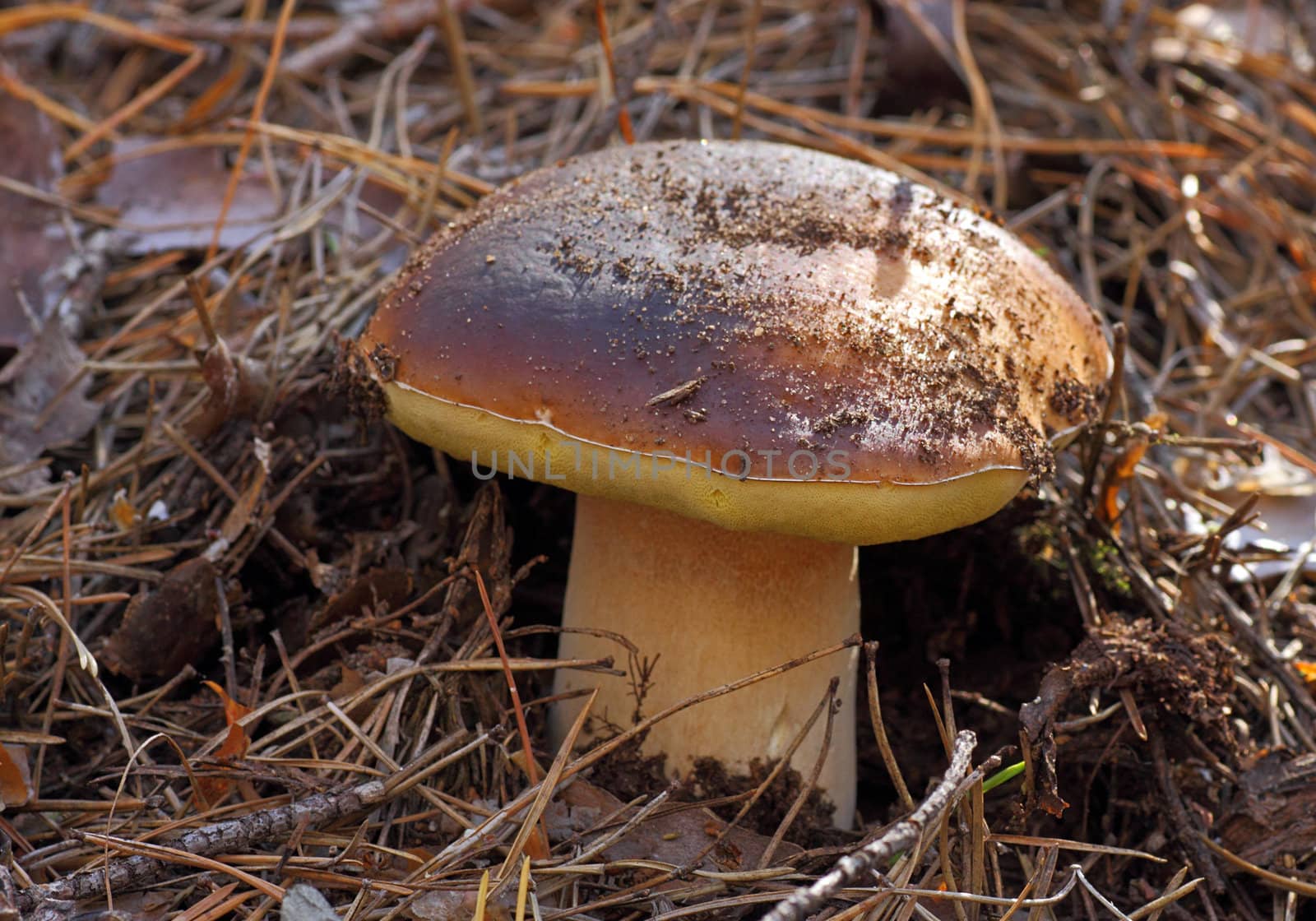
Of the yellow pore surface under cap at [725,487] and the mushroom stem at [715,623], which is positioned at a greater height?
the yellow pore surface under cap at [725,487]

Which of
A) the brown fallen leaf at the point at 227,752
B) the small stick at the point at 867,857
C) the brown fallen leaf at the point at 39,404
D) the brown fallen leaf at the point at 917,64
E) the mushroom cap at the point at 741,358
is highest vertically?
the brown fallen leaf at the point at 917,64

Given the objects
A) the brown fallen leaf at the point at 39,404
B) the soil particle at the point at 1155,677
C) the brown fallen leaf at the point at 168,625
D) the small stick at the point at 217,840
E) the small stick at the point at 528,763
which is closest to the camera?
the small stick at the point at 217,840

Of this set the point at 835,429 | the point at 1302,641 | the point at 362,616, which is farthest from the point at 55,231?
the point at 1302,641

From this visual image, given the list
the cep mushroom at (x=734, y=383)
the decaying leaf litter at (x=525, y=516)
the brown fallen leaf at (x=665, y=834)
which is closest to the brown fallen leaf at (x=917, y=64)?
the decaying leaf litter at (x=525, y=516)

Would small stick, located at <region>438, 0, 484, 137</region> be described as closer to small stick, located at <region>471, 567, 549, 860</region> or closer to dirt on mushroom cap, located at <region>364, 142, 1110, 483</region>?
dirt on mushroom cap, located at <region>364, 142, 1110, 483</region>

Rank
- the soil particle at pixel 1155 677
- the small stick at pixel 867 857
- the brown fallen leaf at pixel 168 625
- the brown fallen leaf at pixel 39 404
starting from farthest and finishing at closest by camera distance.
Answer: the brown fallen leaf at pixel 39 404, the brown fallen leaf at pixel 168 625, the soil particle at pixel 1155 677, the small stick at pixel 867 857

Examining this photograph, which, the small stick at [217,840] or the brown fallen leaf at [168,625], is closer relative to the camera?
the small stick at [217,840]

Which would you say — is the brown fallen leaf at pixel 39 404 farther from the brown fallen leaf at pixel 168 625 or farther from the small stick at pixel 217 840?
the small stick at pixel 217 840
